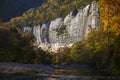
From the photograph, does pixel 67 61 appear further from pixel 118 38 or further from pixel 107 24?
pixel 107 24

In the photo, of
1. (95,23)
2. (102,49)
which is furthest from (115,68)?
(95,23)

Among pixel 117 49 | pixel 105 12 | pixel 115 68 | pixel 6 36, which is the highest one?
pixel 6 36

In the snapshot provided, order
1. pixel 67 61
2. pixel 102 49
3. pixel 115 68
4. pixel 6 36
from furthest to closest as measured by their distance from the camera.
Answer: pixel 67 61, pixel 102 49, pixel 6 36, pixel 115 68

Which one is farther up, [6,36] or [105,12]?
[6,36]

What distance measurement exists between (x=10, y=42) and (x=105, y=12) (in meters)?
46.8

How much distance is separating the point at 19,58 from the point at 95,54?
24.4 metres

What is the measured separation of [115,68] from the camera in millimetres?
55500

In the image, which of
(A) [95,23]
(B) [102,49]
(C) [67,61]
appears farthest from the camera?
(A) [95,23]

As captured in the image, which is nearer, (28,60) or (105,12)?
(105,12)

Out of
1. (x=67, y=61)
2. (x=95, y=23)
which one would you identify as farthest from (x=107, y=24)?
(x=95, y=23)

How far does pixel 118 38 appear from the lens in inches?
2233

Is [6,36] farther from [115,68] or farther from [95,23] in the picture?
[95,23]

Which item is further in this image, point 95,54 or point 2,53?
point 95,54

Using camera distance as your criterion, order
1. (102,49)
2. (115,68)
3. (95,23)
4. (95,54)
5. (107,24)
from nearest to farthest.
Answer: (107,24)
(115,68)
(102,49)
(95,54)
(95,23)
